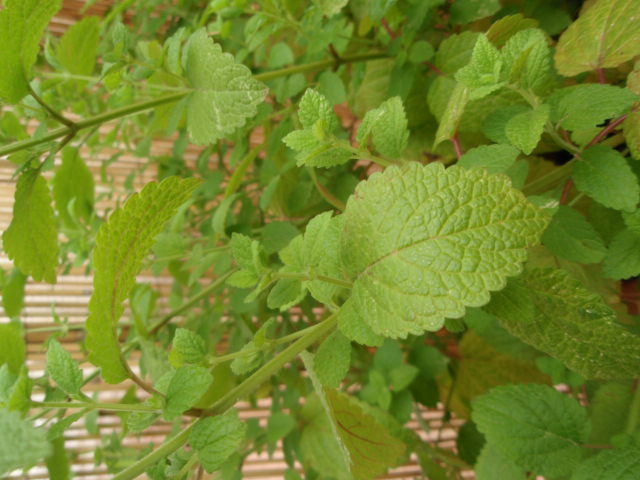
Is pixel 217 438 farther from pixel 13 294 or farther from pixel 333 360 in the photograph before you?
pixel 13 294

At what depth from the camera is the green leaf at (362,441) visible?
1.65 feet

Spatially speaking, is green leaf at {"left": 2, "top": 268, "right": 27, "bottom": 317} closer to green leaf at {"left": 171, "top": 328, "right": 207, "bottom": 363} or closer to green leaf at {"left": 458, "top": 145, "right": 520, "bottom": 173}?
green leaf at {"left": 171, "top": 328, "right": 207, "bottom": 363}

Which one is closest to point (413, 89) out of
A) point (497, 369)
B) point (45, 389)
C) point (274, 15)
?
point (274, 15)

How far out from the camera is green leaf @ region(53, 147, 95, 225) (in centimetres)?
77

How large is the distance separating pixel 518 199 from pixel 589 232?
0.14 m

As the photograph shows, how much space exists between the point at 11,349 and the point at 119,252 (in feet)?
0.88

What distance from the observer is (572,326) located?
392mm

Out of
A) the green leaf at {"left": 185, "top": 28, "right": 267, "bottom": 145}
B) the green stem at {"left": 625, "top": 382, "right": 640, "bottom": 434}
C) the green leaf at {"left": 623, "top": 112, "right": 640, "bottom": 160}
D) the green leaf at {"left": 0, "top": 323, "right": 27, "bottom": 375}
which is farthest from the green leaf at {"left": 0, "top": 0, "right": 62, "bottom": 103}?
the green stem at {"left": 625, "top": 382, "right": 640, "bottom": 434}

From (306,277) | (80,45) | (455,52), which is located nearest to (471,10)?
(455,52)

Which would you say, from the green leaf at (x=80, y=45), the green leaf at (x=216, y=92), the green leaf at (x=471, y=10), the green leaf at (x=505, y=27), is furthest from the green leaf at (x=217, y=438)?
the green leaf at (x=80, y=45)

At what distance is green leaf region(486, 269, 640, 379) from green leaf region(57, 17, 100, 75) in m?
0.62

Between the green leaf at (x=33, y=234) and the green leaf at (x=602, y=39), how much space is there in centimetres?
46

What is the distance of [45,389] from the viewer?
0.71 meters

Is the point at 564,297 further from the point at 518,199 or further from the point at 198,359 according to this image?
the point at 198,359
